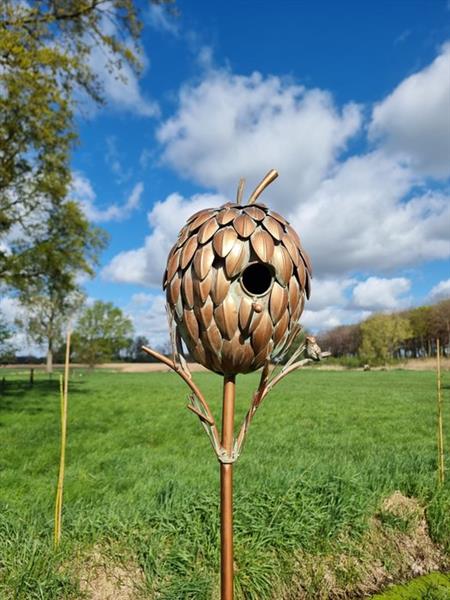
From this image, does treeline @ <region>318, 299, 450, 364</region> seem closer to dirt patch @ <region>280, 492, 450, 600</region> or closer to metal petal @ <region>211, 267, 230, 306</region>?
dirt patch @ <region>280, 492, 450, 600</region>

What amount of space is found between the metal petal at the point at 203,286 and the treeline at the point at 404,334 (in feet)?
190

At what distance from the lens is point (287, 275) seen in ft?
5.42

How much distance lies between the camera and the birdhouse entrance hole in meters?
1.75

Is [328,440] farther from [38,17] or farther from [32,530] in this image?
[38,17]

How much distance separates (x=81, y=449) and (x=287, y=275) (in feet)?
22.0

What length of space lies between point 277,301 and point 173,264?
0.42 m

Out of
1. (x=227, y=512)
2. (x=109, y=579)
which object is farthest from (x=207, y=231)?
(x=109, y=579)

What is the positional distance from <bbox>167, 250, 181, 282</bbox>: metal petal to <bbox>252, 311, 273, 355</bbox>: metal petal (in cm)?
37

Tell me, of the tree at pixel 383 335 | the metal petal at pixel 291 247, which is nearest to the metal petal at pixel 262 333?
the metal petal at pixel 291 247

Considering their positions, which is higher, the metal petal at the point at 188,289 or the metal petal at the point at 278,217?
the metal petal at the point at 278,217

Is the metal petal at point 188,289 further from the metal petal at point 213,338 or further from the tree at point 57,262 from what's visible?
the tree at point 57,262

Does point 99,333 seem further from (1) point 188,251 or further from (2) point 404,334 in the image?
(1) point 188,251

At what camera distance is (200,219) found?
1.70 meters

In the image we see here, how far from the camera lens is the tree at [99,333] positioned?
5219 centimetres
